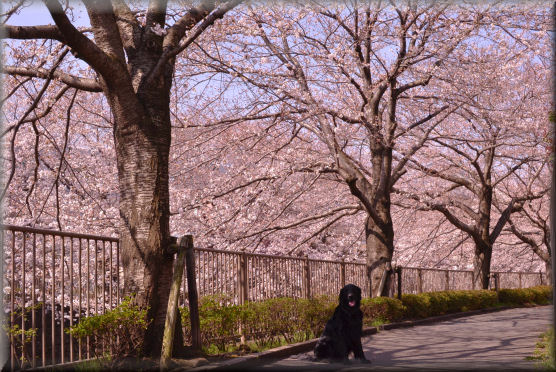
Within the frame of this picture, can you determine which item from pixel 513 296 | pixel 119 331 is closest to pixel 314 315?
pixel 119 331

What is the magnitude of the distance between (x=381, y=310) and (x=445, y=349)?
5.25 metres

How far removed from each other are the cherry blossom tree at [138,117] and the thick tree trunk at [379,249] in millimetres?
10493

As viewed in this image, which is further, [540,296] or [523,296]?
[540,296]

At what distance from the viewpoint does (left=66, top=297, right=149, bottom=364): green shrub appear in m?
6.77

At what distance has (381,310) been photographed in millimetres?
15484

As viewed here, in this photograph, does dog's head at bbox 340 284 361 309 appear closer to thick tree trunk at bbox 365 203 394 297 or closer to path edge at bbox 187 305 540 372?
path edge at bbox 187 305 540 372

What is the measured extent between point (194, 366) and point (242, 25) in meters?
9.86

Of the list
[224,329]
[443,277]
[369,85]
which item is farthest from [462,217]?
[224,329]

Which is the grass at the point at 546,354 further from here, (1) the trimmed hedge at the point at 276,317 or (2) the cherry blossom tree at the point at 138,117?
(2) the cherry blossom tree at the point at 138,117

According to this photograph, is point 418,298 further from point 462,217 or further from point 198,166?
point 462,217

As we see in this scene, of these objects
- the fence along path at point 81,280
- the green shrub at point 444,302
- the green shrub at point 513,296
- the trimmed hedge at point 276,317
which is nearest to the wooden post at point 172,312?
the fence along path at point 81,280

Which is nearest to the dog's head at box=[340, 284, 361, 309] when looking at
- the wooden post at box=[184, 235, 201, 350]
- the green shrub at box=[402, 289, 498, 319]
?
the wooden post at box=[184, 235, 201, 350]

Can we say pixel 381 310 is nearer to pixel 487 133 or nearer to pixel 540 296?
pixel 487 133

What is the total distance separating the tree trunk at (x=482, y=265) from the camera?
26547 mm
